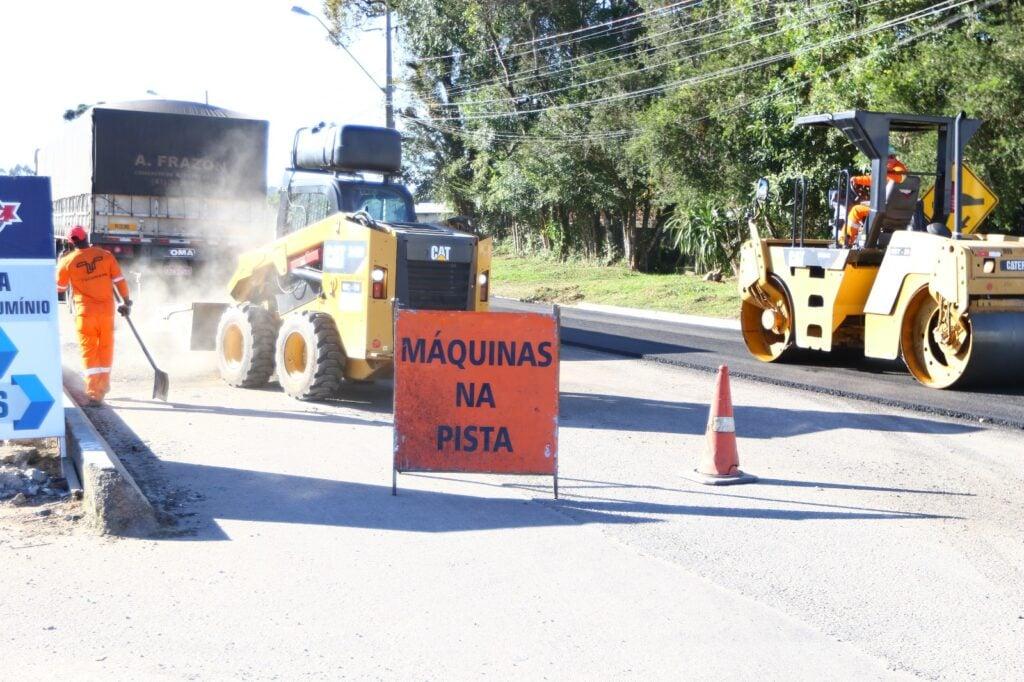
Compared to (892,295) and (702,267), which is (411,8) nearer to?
(702,267)

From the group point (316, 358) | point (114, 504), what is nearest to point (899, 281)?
point (316, 358)

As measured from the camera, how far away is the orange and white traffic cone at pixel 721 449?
8.49 metres

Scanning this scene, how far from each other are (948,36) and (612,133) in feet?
50.6

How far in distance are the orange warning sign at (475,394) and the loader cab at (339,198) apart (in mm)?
4972

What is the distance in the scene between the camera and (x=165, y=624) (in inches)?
213

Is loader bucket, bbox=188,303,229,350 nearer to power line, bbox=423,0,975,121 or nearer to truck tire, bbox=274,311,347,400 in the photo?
truck tire, bbox=274,311,347,400

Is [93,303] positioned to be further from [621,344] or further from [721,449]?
[621,344]

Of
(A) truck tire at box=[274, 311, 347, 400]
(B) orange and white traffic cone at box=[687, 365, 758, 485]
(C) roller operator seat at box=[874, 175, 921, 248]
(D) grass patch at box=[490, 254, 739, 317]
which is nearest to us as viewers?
(B) orange and white traffic cone at box=[687, 365, 758, 485]

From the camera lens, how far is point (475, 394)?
26.5 feet

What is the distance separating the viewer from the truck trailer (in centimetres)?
2242

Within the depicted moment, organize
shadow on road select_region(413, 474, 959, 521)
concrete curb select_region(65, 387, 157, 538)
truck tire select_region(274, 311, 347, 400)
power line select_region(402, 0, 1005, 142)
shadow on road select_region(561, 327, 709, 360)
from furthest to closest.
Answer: power line select_region(402, 0, 1005, 142) < shadow on road select_region(561, 327, 709, 360) < truck tire select_region(274, 311, 347, 400) < shadow on road select_region(413, 474, 959, 521) < concrete curb select_region(65, 387, 157, 538)

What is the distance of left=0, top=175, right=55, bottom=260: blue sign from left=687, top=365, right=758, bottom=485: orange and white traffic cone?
4829 mm

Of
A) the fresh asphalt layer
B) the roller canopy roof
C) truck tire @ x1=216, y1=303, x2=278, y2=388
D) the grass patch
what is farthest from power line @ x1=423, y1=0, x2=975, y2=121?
truck tire @ x1=216, y1=303, x2=278, y2=388

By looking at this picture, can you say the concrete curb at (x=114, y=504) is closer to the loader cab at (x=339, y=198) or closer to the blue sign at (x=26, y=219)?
the blue sign at (x=26, y=219)
